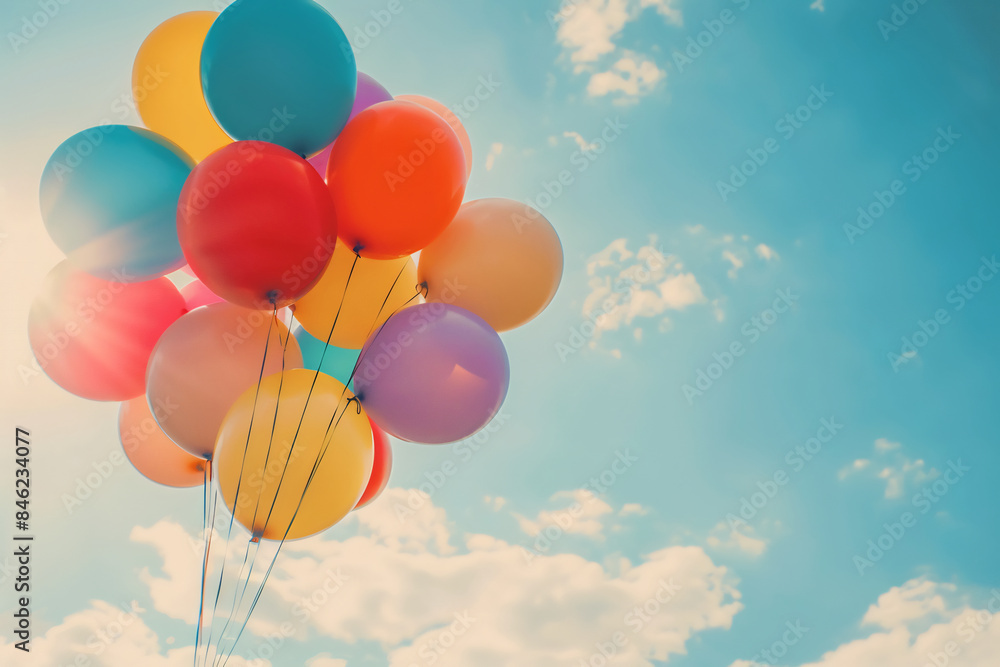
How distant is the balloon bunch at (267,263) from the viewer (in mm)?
2691

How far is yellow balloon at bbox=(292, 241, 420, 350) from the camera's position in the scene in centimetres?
330

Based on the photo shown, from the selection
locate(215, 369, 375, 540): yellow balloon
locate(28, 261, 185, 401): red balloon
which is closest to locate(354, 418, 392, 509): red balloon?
locate(215, 369, 375, 540): yellow balloon

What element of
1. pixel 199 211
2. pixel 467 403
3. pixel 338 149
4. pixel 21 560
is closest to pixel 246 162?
pixel 199 211

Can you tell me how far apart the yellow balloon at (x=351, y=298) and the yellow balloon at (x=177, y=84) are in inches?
37.8

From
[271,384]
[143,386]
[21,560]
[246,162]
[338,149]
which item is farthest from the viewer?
[21,560]

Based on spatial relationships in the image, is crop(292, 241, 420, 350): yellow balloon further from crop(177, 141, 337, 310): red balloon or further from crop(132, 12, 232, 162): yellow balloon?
crop(132, 12, 232, 162): yellow balloon

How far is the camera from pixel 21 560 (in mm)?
4082

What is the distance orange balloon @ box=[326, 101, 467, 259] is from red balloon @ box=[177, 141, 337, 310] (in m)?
0.22

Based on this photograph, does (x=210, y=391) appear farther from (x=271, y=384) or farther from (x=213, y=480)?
(x=213, y=480)

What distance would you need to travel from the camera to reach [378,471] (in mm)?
3566

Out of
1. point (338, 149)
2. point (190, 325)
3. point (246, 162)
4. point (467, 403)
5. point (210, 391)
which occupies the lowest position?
point (467, 403)

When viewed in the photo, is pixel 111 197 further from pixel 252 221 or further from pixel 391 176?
pixel 391 176

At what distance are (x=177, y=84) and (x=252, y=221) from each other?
4.12 feet

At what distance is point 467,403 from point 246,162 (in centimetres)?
141
